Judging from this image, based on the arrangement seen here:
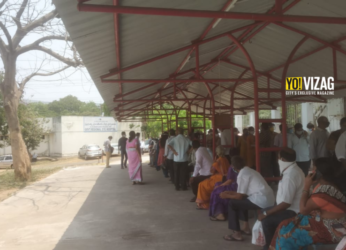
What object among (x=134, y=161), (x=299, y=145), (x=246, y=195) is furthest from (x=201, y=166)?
(x=134, y=161)

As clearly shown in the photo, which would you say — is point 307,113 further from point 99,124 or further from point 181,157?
point 99,124

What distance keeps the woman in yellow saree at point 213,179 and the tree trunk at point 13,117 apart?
787cm

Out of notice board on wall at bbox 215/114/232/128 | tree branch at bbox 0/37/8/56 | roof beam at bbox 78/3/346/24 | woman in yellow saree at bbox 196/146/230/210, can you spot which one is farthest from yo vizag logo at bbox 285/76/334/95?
tree branch at bbox 0/37/8/56

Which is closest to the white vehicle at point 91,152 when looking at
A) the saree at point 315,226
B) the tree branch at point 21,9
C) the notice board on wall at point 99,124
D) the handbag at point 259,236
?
the notice board on wall at point 99,124

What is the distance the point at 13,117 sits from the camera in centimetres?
1135

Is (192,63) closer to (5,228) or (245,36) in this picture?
(245,36)

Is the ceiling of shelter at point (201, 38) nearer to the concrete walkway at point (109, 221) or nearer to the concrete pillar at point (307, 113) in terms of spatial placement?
the concrete walkway at point (109, 221)

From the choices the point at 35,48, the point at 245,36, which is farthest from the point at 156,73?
the point at 35,48

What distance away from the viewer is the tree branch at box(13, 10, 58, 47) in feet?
36.4

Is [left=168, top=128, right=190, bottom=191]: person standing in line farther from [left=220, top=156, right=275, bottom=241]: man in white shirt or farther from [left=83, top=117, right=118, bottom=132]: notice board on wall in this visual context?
[left=83, top=117, right=118, bottom=132]: notice board on wall

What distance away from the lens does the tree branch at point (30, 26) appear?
36.4 feet

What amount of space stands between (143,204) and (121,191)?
1723 millimetres

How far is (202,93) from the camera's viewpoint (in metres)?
11.9

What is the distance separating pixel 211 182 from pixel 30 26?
29.1 feet
